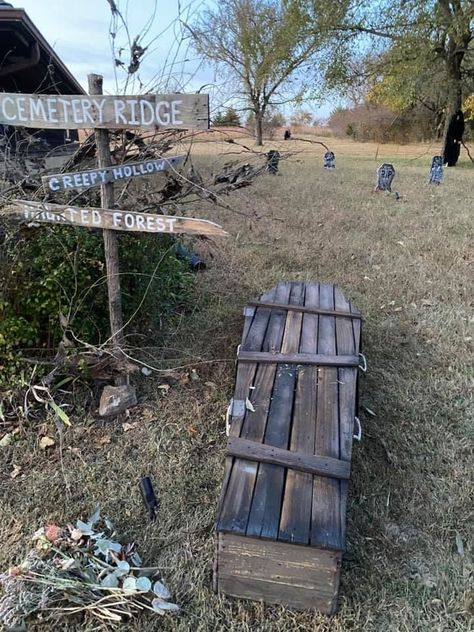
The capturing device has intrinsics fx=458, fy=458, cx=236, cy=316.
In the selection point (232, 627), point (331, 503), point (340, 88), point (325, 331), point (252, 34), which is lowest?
point (232, 627)

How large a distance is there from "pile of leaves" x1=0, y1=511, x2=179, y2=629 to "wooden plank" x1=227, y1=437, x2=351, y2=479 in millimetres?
648

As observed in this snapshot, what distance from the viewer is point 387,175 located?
10.9m

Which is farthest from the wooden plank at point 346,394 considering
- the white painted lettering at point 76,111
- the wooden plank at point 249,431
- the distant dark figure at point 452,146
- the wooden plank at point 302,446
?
the distant dark figure at point 452,146

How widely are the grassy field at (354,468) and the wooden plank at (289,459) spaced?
46 centimetres

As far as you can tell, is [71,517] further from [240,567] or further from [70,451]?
[240,567]

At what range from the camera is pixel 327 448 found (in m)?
2.17

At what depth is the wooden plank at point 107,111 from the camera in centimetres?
239

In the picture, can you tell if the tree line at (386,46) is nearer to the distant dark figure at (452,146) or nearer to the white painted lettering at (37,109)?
Result: the distant dark figure at (452,146)

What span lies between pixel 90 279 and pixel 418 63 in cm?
1578

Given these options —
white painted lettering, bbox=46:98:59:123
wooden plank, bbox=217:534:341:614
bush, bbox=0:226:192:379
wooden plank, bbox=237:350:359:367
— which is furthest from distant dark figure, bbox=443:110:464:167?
wooden plank, bbox=217:534:341:614

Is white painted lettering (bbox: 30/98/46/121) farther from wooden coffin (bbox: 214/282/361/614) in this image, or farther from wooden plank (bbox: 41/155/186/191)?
wooden coffin (bbox: 214/282/361/614)

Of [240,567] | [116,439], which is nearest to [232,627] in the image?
Result: [240,567]

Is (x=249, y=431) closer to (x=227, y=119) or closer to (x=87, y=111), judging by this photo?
(x=87, y=111)

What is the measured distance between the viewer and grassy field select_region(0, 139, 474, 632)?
6.43 ft
